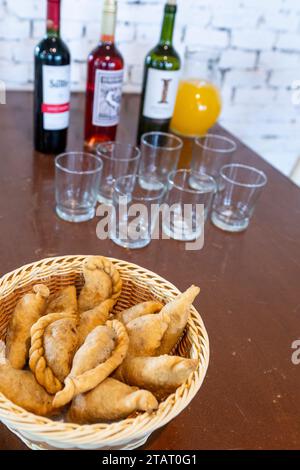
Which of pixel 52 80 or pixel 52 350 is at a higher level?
pixel 52 80

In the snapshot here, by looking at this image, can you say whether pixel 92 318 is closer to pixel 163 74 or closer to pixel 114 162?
pixel 114 162

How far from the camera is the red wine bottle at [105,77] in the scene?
0.90 meters

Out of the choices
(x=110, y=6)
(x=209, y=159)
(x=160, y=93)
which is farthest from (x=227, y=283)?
(x=110, y=6)

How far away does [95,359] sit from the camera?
416mm

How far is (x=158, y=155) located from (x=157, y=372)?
1.99 feet

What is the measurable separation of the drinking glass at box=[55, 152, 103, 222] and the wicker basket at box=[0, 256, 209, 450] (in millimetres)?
236

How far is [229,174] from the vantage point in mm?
906

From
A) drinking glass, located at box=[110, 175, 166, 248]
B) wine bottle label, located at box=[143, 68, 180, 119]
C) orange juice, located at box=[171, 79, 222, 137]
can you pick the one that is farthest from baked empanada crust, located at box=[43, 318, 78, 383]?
orange juice, located at box=[171, 79, 222, 137]

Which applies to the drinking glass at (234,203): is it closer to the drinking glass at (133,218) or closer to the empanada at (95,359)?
the drinking glass at (133,218)

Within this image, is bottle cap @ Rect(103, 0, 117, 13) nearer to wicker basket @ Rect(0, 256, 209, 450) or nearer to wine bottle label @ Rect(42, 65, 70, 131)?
wine bottle label @ Rect(42, 65, 70, 131)

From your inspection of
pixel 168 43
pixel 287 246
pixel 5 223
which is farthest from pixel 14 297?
pixel 168 43

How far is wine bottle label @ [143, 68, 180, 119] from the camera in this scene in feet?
3.09
